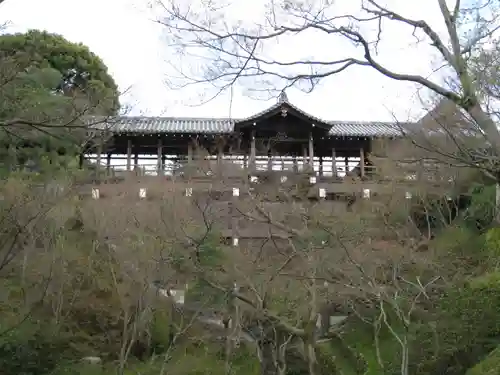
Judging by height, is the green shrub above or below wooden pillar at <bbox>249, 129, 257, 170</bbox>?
→ below

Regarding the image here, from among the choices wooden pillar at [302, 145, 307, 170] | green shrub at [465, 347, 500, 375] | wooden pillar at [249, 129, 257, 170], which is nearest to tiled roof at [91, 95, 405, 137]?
wooden pillar at [249, 129, 257, 170]

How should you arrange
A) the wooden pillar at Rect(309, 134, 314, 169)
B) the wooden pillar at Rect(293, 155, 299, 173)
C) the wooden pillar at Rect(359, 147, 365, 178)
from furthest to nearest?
the wooden pillar at Rect(309, 134, 314, 169)
the wooden pillar at Rect(359, 147, 365, 178)
the wooden pillar at Rect(293, 155, 299, 173)

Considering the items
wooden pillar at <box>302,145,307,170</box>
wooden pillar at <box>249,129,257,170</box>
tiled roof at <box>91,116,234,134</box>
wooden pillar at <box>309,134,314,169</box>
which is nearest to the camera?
wooden pillar at <box>249,129,257,170</box>

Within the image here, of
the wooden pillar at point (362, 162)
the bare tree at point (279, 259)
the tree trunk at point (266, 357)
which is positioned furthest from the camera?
the wooden pillar at point (362, 162)

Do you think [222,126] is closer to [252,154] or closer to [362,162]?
[252,154]

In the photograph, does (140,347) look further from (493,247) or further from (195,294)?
(493,247)

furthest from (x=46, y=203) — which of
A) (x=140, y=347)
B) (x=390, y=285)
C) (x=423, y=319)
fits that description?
(x=423, y=319)

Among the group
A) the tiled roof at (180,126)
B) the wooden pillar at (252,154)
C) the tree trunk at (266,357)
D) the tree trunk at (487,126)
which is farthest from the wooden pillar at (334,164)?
the tree trunk at (487,126)

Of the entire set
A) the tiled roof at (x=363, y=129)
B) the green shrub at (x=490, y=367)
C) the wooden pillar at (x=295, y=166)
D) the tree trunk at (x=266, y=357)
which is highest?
the tiled roof at (x=363, y=129)

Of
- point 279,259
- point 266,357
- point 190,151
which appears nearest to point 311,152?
point 190,151

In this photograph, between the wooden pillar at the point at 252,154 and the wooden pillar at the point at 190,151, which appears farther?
the wooden pillar at the point at 190,151

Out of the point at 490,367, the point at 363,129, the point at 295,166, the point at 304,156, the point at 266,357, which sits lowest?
the point at 266,357

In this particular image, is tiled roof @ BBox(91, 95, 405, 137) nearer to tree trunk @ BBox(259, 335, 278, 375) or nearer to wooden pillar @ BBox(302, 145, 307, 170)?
wooden pillar @ BBox(302, 145, 307, 170)

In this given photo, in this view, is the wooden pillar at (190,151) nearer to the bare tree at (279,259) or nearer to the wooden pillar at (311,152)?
the bare tree at (279,259)
